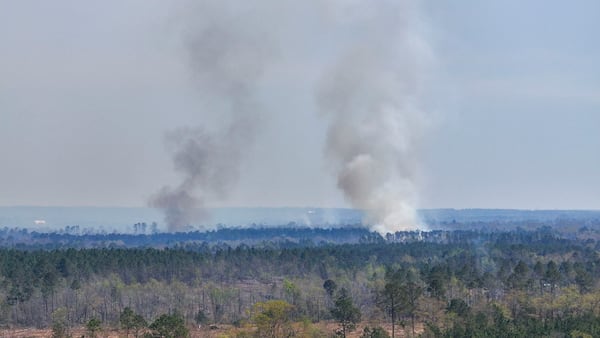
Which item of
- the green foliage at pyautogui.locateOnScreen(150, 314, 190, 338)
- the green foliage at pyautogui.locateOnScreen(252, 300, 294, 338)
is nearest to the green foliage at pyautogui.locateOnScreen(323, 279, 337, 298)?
the green foliage at pyautogui.locateOnScreen(252, 300, 294, 338)

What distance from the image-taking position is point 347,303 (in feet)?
284

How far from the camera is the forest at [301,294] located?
78.7 m

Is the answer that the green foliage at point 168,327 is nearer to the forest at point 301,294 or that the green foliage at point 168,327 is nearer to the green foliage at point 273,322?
the forest at point 301,294

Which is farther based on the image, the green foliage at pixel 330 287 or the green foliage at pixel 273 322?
the green foliage at pixel 330 287

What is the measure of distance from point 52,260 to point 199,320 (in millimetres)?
43564

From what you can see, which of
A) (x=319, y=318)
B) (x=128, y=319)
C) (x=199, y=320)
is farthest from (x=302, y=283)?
(x=128, y=319)

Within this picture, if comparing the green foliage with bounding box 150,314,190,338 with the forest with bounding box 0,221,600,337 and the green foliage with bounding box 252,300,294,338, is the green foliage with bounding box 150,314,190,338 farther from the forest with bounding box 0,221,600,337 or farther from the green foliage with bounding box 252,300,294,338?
the green foliage with bounding box 252,300,294,338

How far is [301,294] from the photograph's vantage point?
12269 cm

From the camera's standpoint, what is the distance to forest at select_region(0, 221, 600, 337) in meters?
78.7

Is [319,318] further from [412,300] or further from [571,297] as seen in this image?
[571,297]

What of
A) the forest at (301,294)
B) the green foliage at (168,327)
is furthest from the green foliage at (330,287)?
the green foliage at (168,327)

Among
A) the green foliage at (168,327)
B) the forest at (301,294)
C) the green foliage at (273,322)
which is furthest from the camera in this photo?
the forest at (301,294)

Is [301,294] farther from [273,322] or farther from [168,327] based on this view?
[168,327]

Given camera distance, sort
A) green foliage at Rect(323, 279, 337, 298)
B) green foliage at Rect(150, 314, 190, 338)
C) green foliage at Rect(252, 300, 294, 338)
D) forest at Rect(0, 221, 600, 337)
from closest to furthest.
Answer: green foliage at Rect(150, 314, 190, 338) < green foliage at Rect(252, 300, 294, 338) < forest at Rect(0, 221, 600, 337) < green foliage at Rect(323, 279, 337, 298)
